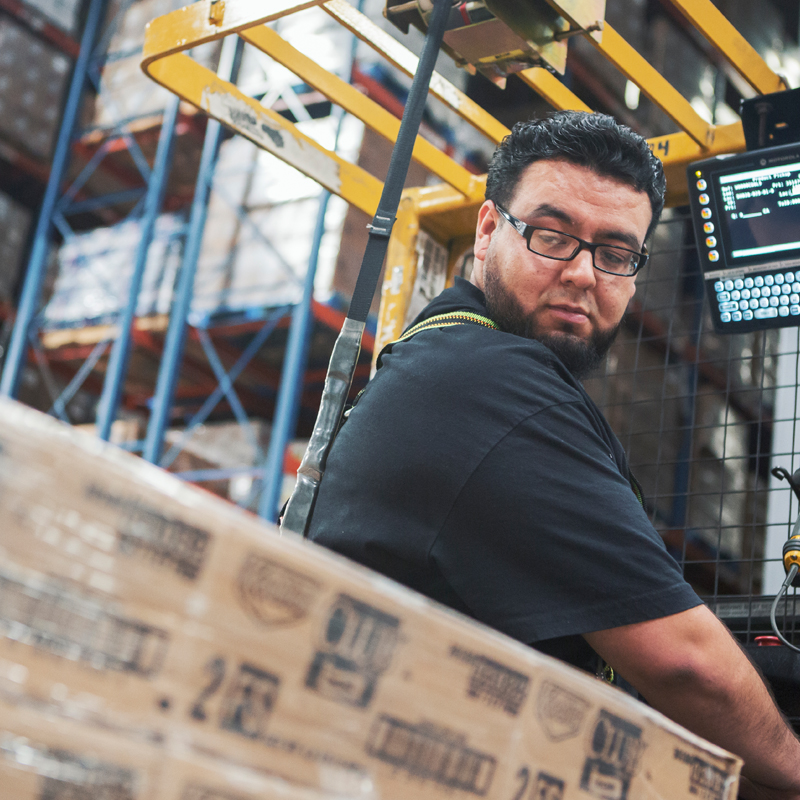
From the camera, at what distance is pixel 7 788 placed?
0.59 metres

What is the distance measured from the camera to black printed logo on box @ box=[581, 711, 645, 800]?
2.75ft

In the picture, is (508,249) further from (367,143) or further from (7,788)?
(367,143)

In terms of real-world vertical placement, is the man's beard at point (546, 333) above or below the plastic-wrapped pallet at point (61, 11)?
below

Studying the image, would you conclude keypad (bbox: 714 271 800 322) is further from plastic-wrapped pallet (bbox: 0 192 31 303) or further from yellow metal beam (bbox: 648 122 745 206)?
plastic-wrapped pallet (bbox: 0 192 31 303)

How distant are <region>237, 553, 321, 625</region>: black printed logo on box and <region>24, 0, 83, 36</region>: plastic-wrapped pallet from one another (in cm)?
897

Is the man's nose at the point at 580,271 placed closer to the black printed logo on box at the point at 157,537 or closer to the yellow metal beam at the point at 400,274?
the yellow metal beam at the point at 400,274

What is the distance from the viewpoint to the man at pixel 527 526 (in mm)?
1161

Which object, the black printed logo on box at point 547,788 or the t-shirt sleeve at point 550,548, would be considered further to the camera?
the t-shirt sleeve at point 550,548

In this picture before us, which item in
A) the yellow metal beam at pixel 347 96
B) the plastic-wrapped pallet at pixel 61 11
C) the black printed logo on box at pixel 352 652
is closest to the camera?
the black printed logo on box at pixel 352 652

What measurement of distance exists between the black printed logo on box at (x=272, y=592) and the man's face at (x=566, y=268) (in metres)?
1.07

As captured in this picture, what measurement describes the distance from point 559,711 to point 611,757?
0.07 metres

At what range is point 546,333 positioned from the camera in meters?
1.72

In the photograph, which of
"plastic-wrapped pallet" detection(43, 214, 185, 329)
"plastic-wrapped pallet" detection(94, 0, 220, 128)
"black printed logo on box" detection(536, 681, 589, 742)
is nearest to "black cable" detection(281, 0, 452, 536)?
"black printed logo on box" detection(536, 681, 589, 742)

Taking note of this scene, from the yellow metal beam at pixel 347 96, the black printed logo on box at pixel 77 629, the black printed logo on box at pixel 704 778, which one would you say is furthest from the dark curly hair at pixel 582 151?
the black printed logo on box at pixel 77 629
